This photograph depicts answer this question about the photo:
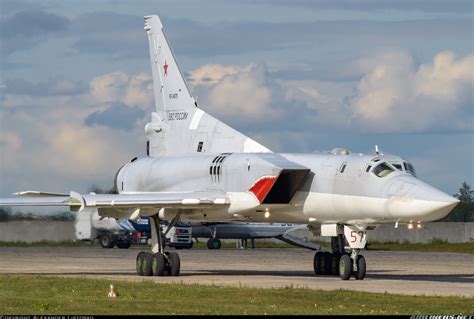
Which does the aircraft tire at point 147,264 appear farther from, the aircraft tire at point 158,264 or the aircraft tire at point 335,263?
the aircraft tire at point 335,263

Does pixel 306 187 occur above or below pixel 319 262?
above

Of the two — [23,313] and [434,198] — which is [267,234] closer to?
[434,198]

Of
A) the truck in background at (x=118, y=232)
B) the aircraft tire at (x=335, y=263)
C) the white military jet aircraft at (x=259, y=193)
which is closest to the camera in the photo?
the white military jet aircraft at (x=259, y=193)

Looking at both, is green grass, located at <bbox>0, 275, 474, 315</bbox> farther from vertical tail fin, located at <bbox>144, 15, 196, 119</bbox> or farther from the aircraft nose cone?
vertical tail fin, located at <bbox>144, 15, 196, 119</bbox>

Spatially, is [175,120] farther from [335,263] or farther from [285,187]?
[335,263]

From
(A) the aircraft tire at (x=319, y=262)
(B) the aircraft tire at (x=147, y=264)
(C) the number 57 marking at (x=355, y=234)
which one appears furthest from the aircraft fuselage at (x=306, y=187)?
(A) the aircraft tire at (x=319, y=262)

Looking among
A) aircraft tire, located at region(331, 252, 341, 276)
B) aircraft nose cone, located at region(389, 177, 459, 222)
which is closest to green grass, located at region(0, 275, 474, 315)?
aircraft nose cone, located at region(389, 177, 459, 222)

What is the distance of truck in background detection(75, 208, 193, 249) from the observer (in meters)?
61.5

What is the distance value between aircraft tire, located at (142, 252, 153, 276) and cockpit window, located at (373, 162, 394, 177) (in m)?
6.43

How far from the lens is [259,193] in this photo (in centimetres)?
2881

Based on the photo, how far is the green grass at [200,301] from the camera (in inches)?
739

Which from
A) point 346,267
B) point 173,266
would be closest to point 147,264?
point 173,266

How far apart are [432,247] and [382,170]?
3385 centimetres

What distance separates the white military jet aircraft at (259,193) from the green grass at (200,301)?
4.36m
